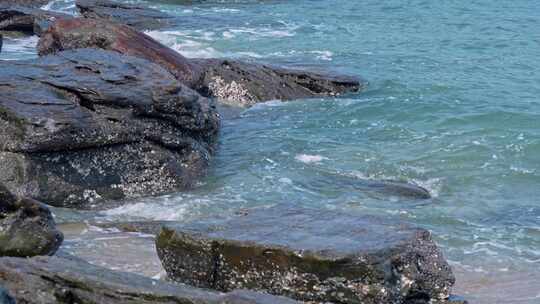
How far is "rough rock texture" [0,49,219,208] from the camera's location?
10.5 m

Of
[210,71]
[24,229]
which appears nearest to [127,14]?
[210,71]

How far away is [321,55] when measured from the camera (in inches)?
865

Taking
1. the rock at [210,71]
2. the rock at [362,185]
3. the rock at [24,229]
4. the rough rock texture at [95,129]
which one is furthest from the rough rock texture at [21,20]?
the rock at [24,229]

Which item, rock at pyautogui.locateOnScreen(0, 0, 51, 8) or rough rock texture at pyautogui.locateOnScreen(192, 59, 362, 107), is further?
rock at pyautogui.locateOnScreen(0, 0, 51, 8)

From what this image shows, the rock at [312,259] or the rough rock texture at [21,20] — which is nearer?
the rock at [312,259]

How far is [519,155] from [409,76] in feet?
20.2

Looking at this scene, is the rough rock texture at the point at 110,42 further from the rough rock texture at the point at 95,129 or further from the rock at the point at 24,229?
the rock at the point at 24,229

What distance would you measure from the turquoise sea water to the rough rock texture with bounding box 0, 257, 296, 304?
355cm

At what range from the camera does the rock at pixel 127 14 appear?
26.1 meters

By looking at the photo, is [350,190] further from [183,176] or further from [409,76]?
[409,76]

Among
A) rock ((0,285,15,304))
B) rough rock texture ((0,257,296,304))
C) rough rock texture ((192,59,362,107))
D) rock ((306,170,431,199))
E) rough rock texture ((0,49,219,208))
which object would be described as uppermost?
rock ((0,285,15,304))

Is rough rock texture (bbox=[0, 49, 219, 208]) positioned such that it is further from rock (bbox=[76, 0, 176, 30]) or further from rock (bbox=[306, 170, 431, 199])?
rock (bbox=[76, 0, 176, 30])

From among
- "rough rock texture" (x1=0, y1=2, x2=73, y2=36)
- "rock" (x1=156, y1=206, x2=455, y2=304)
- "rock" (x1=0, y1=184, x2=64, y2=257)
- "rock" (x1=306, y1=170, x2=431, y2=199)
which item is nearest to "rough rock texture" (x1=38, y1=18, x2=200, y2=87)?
"rock" (x1=306, y1=170, x2=431, y2=199)

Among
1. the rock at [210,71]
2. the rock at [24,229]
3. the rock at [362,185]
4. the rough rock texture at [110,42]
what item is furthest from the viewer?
the rock at [210,71]
